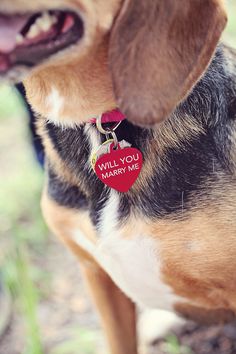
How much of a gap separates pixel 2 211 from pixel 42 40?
2.07 m

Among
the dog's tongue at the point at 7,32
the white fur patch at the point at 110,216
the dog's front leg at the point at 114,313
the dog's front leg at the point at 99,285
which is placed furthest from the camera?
the dog's front leg at the point at 114,313

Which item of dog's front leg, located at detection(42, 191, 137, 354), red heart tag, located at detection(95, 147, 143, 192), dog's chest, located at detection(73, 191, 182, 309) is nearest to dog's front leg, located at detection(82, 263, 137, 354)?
dog's front leg, located at detection(42, 191, 137, 354)

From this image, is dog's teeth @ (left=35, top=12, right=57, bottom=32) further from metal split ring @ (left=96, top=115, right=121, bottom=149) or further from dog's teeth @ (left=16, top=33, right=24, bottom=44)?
metal split ring @ (left=96, top=115, right=121, bottom=149)

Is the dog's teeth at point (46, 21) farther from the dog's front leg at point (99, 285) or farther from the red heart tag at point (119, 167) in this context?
the dog's front leg at point (99, 285)

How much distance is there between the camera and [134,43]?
205 centimetres

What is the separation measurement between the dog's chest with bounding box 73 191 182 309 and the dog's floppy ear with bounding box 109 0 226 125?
0.44 m

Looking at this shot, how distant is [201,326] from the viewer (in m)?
3.24

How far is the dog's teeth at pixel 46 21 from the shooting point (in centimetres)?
200

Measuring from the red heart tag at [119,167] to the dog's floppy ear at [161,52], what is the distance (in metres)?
0.25

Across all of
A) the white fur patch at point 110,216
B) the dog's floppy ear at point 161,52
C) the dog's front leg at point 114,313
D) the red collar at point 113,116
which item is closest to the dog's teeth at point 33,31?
the dog's floppy ear at point 161,52

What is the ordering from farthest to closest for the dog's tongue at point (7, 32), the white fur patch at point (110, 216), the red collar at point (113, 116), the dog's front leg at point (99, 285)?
the dog's front leg at point (99, 285) < the white fur patch at point (110, 216) < the red collar at point (113, 116) < the dog's tongue at point (7, 32)

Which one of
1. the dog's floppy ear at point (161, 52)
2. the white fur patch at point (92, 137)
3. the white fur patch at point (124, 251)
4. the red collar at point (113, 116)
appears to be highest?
the dog's floppy ear at point (161, 52)

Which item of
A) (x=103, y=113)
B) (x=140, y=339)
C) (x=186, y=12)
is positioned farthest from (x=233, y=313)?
(x=186, y=12)

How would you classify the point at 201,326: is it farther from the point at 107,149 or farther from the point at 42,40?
the point at 42,40
